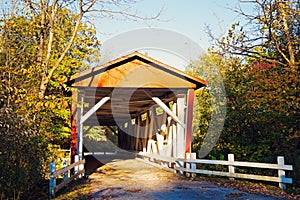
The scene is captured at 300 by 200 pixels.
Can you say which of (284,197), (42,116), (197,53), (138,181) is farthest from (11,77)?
(197,53)

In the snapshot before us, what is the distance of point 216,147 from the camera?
13711 mm

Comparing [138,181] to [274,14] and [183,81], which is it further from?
[274,14]

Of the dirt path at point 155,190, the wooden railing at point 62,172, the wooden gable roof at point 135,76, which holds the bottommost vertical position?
the dirt path at point 155,190

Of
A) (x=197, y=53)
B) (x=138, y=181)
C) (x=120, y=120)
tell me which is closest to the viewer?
(x=138, y=181)

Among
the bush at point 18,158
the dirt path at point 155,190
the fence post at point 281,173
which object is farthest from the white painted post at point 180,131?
the bush at point 18,158

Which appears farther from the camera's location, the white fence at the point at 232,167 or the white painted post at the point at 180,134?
the white painted post at the point at 180,134

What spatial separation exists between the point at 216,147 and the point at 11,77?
323 inches

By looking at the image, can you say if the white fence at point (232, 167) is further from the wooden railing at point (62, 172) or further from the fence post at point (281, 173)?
the wooden railing at point (62, 172)

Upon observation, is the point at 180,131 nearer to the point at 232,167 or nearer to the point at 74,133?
the point at 232,167

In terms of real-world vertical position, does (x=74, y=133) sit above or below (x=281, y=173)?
above

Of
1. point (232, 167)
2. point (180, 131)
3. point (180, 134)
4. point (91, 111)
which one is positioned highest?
point (91, 111)

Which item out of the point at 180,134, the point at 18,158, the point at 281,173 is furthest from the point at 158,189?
the point at 180,134

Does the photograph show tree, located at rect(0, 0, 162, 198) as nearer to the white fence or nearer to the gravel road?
the gravel road

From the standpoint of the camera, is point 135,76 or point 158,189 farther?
point 135,76
